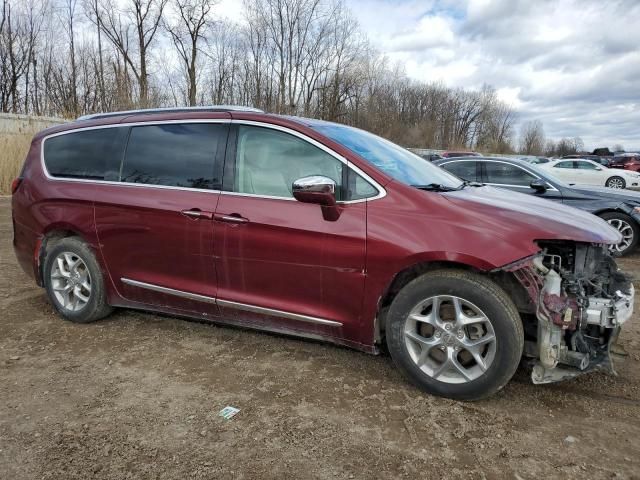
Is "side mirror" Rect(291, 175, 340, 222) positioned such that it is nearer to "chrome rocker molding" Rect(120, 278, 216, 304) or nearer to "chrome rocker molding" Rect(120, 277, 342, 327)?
"chrome rocker molding" Rect(120, 277, 342, 327)

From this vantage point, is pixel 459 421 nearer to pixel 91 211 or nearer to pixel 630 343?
pixel 630 343

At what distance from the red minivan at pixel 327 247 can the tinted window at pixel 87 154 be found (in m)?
0.02

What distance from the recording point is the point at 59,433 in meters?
2.60

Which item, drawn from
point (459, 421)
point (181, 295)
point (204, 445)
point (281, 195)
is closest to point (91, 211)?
point (181, 295)

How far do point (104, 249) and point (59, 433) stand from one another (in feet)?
5.72

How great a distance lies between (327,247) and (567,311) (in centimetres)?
145

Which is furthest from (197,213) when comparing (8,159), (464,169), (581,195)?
(8,159)

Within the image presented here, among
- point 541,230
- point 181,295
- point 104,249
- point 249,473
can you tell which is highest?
point 541,230

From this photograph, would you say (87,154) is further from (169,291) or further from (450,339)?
(450,339)

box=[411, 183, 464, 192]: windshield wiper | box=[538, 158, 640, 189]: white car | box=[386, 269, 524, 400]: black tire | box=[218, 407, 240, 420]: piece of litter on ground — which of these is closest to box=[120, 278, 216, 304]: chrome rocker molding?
box=[218, 407, 240, 420]: piece of litter on ground

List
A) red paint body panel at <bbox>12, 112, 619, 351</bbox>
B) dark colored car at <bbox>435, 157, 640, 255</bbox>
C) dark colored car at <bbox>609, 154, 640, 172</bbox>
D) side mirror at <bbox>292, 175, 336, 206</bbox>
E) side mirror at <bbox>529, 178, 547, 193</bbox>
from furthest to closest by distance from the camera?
dark colored car at <bbox>609, 154, 640, 172</bbox>, dark colored car at <bbox>435, 157, 640, 255</bbox>, side mirror at <bbox>529, 178, 547, 193</bbox>, side mirror at <bbox>292, 175, 336, 206</bbox>, red paint body panel at <bbox>12, 112, 619, 351</bbox>

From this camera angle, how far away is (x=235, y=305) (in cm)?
349

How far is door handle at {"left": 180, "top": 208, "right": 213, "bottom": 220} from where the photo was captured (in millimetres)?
3459

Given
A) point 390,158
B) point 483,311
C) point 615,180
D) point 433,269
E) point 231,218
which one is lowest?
point 483,311
